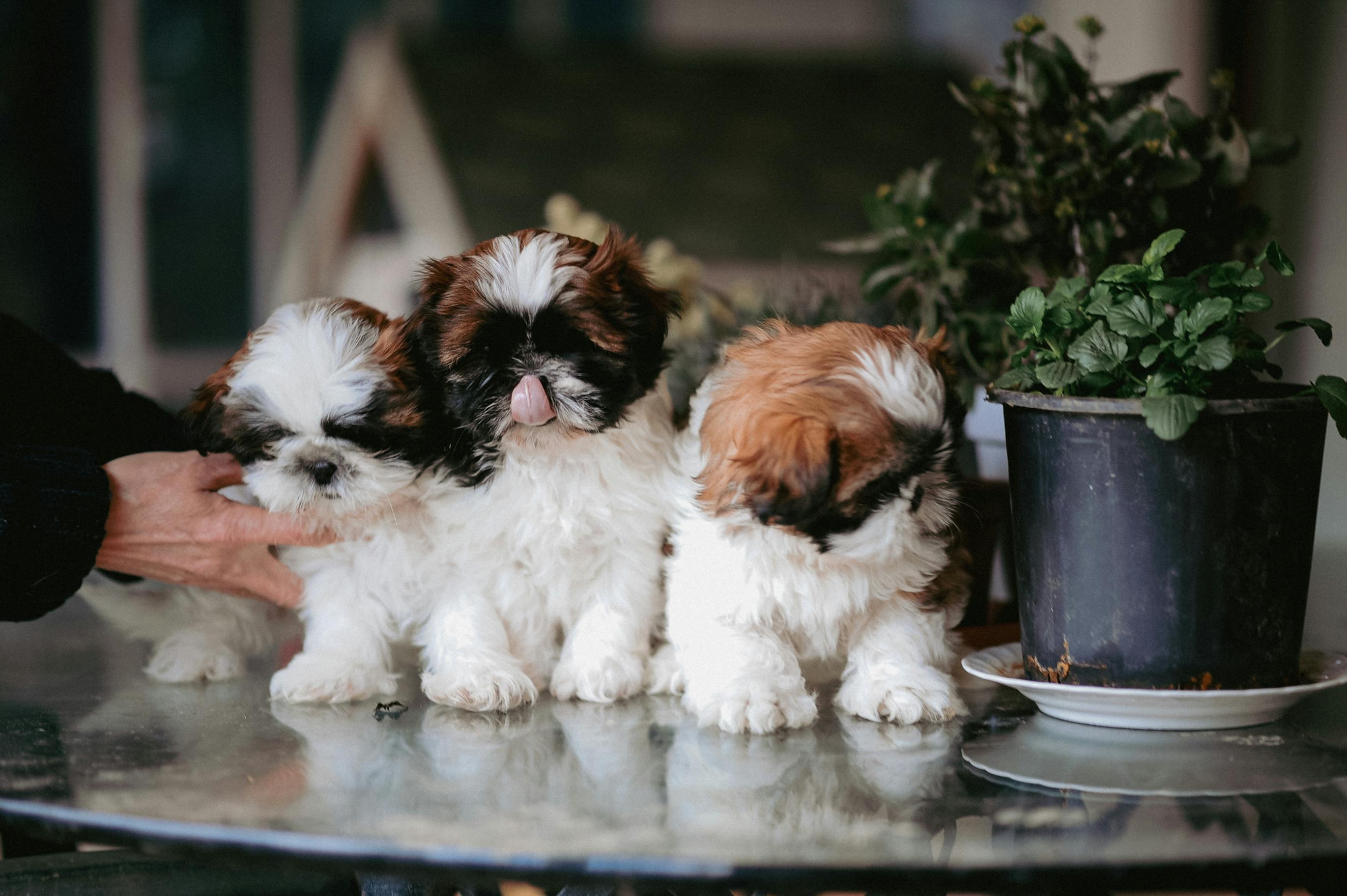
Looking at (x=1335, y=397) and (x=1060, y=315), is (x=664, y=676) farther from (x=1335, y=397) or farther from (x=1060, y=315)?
(x=1335, y=397)

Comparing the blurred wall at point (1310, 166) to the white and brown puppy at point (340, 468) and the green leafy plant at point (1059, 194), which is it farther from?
the white and brown puppy at point (340, 468)

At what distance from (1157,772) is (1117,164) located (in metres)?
1.02

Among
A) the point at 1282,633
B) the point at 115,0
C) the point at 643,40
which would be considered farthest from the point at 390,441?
the point at 115,0

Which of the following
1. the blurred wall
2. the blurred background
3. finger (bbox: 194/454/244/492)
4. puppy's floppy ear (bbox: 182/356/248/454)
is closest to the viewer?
puppy's floppy ear (bbox: 182/356/248/454)

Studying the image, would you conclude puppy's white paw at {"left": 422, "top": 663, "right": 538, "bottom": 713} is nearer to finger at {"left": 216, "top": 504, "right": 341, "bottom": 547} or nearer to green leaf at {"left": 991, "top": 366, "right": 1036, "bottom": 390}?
finger at {"left": 216, "top": 504, "right": 341, "bottom": 547}

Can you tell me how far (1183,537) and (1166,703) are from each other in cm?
18

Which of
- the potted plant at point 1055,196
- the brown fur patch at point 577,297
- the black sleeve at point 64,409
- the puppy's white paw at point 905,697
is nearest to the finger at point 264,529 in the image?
the black sleeve at point 64,409

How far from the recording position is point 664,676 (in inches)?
60.1

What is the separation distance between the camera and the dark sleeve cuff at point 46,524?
142cm

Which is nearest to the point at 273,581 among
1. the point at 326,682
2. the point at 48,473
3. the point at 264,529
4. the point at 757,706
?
the point at 264,529

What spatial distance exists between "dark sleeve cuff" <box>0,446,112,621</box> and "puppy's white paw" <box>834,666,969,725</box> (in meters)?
0.99

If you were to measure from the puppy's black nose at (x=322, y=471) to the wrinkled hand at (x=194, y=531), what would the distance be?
0.13 meters

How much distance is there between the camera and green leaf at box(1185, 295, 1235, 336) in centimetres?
116

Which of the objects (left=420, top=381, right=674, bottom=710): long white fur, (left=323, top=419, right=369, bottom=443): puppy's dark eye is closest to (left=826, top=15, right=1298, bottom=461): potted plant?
(left=420, top=381, right=674, bottom=710): long white fur
